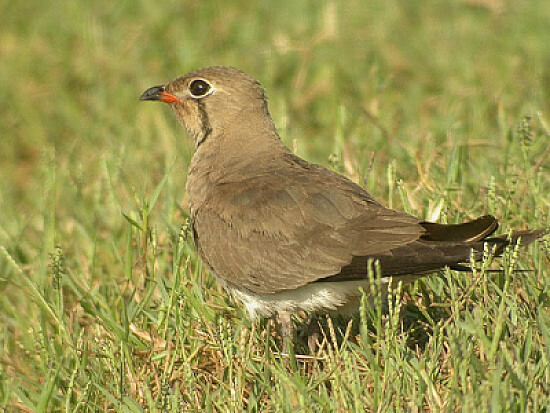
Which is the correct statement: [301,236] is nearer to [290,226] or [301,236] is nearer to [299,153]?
[290,226]

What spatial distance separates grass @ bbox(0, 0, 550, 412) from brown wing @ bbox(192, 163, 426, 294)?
0.76ft

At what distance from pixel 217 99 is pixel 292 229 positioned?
4.02 feet

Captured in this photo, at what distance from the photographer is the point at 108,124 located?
7555 mm

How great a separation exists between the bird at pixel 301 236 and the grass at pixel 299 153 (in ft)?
0.51

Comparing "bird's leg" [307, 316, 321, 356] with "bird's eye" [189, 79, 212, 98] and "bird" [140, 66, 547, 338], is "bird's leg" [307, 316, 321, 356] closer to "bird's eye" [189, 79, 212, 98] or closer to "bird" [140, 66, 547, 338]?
"bird" [140, 66, 547, 338]

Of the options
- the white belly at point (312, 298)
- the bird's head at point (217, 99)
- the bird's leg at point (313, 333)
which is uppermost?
the bird's head at point (217, 99)

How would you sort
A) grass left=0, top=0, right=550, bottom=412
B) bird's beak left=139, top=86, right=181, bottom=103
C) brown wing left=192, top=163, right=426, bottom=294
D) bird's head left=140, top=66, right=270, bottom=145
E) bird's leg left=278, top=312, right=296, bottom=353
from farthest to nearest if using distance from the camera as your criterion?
1. bird's beak left=139, top=86, right=181, bottom=103
2. bird's head left=140, top=66, right=270, bottom=145
3. bird's leg left=278, top=312, right=296, bottom=353
4. brown wing left=192, top=163, right=426, bottom=294
5. grass left=0, top=0, right=550, bottom=412

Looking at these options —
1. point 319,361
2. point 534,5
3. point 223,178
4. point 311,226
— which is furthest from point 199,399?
point 534,5

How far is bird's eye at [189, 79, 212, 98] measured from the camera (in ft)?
16.7

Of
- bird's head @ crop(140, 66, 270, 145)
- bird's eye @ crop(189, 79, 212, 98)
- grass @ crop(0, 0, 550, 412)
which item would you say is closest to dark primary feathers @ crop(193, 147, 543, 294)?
grass @ crop(0, 0, 550, 412)

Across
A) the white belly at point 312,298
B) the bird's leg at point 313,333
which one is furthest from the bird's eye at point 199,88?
the bird's leg at point 313,333

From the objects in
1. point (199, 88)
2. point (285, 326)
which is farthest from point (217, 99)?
point (285, 326)

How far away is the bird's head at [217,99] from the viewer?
5.01m

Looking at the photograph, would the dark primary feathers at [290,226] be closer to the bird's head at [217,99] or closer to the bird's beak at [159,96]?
the bird's head at [217,99]
